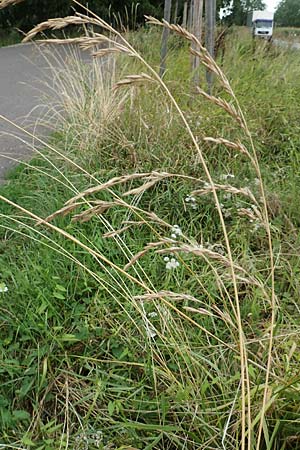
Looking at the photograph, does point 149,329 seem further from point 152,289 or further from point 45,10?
point 45,10

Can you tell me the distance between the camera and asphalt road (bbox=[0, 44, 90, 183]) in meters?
3.32

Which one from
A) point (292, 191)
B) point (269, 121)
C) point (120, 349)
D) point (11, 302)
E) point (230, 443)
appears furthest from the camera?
point (269, 121)

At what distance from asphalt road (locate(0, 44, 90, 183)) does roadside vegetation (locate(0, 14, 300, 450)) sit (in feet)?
1.42

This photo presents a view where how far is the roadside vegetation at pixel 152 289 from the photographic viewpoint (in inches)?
41.6

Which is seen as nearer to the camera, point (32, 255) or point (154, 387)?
point (154, 387)

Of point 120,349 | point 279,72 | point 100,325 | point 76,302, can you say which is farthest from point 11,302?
point 279,72

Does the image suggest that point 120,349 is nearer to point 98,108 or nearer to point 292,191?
point 292,191

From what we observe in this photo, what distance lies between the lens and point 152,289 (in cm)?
163

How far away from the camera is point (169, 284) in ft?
5.63

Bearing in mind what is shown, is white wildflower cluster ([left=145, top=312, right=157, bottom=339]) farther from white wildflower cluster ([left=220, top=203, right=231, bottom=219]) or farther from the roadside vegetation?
white wildflower cluster ([left=220, top=203, right=231, bottom=219])

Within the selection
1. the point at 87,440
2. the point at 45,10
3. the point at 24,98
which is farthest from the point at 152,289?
the point at 45,10

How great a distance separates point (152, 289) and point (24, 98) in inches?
175

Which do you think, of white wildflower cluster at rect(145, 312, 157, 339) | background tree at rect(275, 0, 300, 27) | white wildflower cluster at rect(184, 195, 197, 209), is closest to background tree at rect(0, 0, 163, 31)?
white wildflower cluster at rect(184, 195, 197, 209)

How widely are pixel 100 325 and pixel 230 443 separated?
59 centimetres
